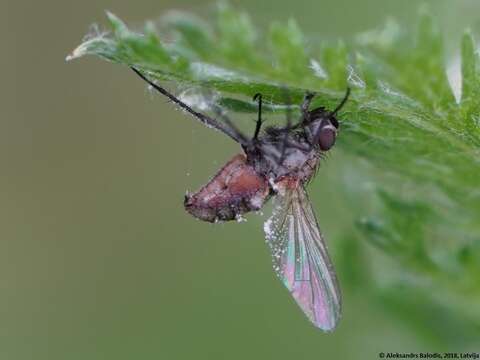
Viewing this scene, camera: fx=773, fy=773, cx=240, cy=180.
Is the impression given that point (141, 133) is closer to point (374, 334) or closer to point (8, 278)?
point (8, 278)

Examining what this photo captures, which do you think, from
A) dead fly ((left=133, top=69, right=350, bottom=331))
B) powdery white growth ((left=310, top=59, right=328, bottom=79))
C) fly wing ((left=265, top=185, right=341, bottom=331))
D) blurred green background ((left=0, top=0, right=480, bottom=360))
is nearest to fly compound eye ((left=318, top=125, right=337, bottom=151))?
dead fly ((left=133, top=69, right=350, bottom=331))

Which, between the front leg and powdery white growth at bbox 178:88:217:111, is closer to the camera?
the front leg

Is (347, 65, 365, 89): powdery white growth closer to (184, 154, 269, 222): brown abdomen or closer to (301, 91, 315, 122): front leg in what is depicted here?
(301, 91, 315, 122): front leg

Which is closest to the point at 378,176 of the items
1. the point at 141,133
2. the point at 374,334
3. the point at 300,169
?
the point at 300,169

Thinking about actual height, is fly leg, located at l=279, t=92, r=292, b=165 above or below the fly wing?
above

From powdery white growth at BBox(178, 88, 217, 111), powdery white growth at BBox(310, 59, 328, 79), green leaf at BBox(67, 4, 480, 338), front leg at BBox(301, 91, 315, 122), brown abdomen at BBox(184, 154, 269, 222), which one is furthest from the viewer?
brown abdomen at BBox(184, 154, 269, 222)

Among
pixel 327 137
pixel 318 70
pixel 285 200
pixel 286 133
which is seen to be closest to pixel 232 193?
pixel 285 200
